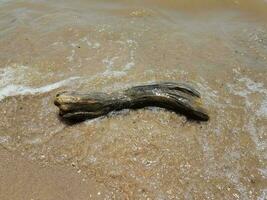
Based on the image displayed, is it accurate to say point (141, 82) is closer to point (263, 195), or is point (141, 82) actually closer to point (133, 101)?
point (133, 101)

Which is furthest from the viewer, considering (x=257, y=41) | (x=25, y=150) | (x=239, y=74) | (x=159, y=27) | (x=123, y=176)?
(x=159, y=27)

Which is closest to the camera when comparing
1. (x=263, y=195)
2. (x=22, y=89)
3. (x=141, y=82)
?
(x=263, y=195)

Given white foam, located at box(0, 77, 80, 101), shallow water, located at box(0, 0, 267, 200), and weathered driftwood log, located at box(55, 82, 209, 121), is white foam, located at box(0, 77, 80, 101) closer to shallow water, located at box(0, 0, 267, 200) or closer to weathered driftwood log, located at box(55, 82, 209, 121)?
shallow water, located at box(0, 0, 267, 200)

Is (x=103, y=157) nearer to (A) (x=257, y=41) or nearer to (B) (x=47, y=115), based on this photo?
(B) (x=47, y=115)

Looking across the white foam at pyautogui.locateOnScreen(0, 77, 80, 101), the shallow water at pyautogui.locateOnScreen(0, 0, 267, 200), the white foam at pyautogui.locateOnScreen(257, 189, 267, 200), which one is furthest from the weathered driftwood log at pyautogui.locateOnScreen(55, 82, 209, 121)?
the white foam at pyautogui.locateOnScreen(257, 189, 267, 200)

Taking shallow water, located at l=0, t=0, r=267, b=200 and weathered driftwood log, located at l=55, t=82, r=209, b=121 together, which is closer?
shallow water, located at l=0, t=0, r=267, b=200

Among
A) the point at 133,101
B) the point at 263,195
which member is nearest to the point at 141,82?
the point at 133,101

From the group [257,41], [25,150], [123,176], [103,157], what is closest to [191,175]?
[123,176]
